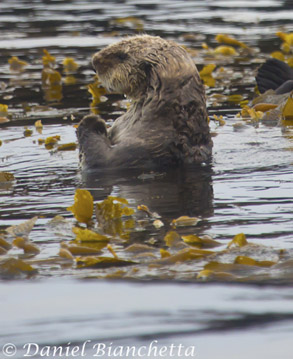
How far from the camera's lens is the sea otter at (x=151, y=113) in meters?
5.61

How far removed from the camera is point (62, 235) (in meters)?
4.22

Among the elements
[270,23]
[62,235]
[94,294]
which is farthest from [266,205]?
[270,23]

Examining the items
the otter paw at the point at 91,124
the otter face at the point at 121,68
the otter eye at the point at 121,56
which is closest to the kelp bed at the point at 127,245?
the otter paw at the point at 91,124

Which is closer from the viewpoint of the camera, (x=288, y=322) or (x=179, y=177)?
(x=288, y=322)

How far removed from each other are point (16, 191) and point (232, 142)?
6.25 feet

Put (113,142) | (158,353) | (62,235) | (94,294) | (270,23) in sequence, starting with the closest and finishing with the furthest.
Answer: (158,353), (94,294), (62,235), (113,142), (270,23)

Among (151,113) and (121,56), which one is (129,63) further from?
(151,113)

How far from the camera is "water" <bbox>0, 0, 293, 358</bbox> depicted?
311 cm

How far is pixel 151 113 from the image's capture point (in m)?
5.66

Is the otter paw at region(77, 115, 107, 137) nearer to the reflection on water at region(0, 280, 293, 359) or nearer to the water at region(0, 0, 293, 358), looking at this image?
the water at region(0, 0, 293, 358)

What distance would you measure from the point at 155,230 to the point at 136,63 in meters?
1.75

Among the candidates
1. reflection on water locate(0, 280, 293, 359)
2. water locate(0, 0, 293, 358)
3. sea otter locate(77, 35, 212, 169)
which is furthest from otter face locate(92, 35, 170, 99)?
reflection on water locate(0, 280, 293, 359)

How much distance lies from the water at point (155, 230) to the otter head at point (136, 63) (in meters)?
0.64

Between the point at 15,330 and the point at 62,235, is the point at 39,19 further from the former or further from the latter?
the point at 15,330
